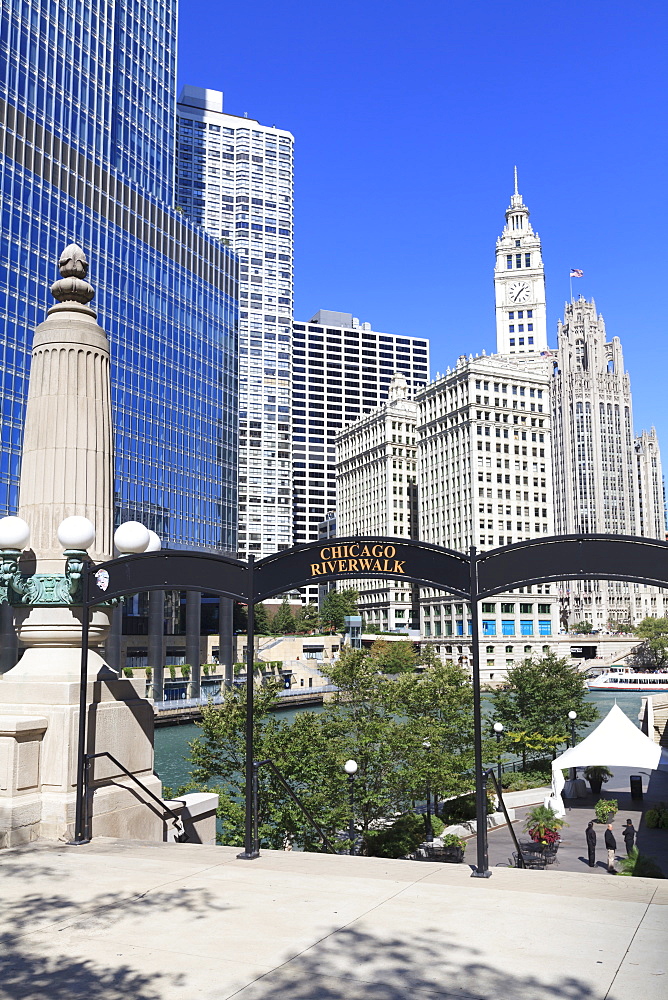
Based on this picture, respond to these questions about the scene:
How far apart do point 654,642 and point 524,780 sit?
4957 inches

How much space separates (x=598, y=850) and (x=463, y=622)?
111338mm

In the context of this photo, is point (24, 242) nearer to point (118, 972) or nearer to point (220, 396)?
point (220, 396)

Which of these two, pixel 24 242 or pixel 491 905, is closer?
pixel 491 905

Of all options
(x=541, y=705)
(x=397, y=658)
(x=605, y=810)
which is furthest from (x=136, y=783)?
(x=397, y=658)

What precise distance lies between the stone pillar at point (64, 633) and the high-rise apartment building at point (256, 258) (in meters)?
148

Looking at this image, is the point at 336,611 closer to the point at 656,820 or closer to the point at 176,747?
the point at 176,747

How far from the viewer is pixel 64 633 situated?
13070mm

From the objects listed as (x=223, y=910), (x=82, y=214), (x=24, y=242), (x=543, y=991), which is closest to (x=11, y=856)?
(x=223, y=910)

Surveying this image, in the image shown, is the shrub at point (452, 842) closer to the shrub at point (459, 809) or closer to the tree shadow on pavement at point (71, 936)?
the shrub at point (459, 809)

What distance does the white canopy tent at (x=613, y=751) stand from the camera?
920 inches

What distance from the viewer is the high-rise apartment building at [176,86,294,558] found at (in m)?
170

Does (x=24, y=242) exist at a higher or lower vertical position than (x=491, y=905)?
higher

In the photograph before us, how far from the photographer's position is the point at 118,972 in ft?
22.7

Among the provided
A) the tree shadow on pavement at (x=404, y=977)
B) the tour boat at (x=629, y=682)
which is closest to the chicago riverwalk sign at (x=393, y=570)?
the tree shadow on pavement at (x=404, y=977)
